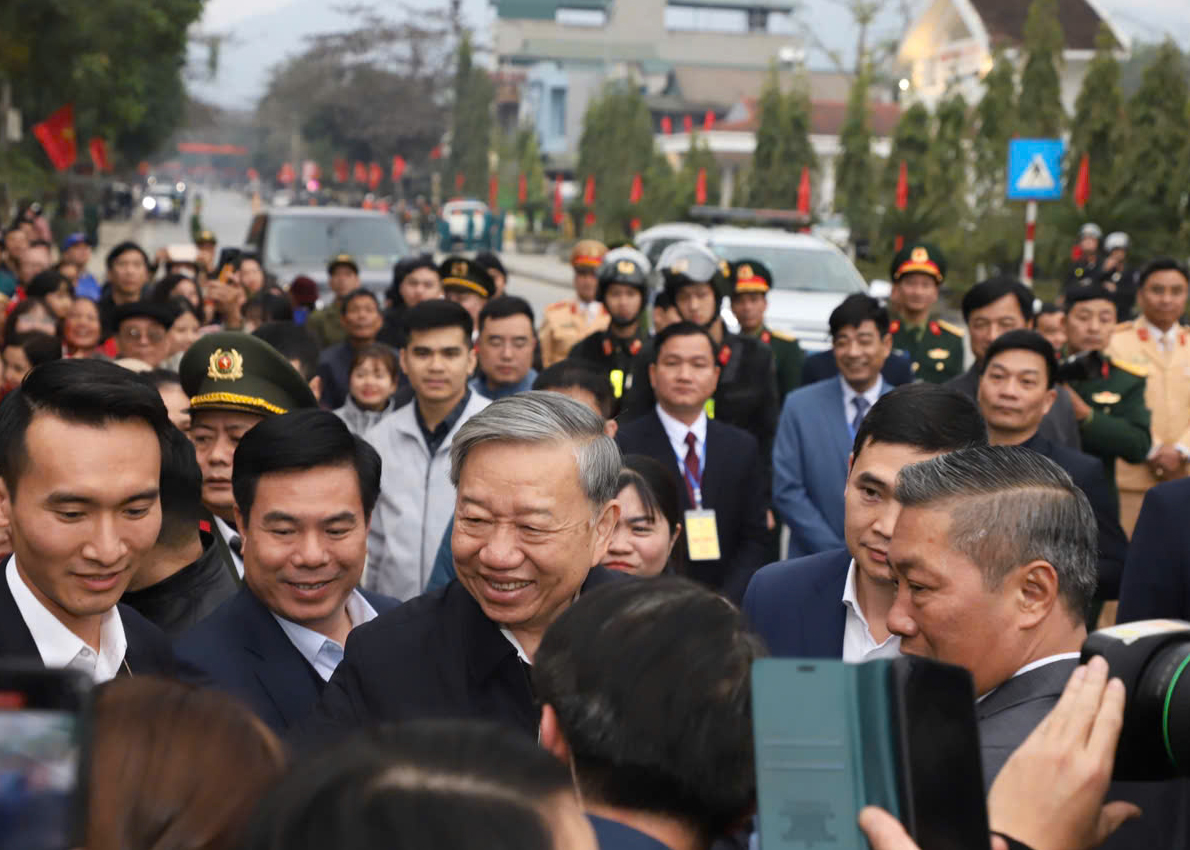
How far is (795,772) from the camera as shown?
177 centimetres

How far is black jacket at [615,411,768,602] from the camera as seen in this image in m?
6.24

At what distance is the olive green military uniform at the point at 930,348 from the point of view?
9531mm

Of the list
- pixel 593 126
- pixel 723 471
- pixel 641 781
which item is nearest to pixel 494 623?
pixel 641 781

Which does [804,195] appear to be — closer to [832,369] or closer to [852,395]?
[832,369]

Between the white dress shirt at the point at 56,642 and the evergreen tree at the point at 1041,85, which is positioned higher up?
the evergreen tree at the point at 1041,85

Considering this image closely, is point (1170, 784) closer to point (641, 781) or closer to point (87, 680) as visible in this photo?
point (641, 781)

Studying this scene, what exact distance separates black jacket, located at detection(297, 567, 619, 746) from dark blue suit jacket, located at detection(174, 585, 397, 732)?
0.88ft

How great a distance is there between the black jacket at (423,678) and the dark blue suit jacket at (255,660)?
10.6 inches

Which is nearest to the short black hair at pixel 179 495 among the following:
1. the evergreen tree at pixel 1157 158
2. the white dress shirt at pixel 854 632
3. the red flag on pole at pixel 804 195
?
the white dress shirt at pixel 854 632

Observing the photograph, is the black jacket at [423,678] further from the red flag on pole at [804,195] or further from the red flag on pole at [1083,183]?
the red flag on pole at [804,195]

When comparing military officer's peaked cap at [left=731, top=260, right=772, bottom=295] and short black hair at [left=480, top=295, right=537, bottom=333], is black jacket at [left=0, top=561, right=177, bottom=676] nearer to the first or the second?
short black hair at [left=480, top=295, right=537, bottom=333]

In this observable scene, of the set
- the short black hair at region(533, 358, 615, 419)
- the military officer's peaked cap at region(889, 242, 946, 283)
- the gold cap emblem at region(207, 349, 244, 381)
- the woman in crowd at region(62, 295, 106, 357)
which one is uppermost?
the military officer's peaked cap at region(889, 242, 946, 283)

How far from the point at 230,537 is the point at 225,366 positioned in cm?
53

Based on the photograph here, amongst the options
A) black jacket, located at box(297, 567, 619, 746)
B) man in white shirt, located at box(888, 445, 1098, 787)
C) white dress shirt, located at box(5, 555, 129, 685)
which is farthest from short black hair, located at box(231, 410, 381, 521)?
man in white shirt, located at box(888, 445, 1098, 787)
